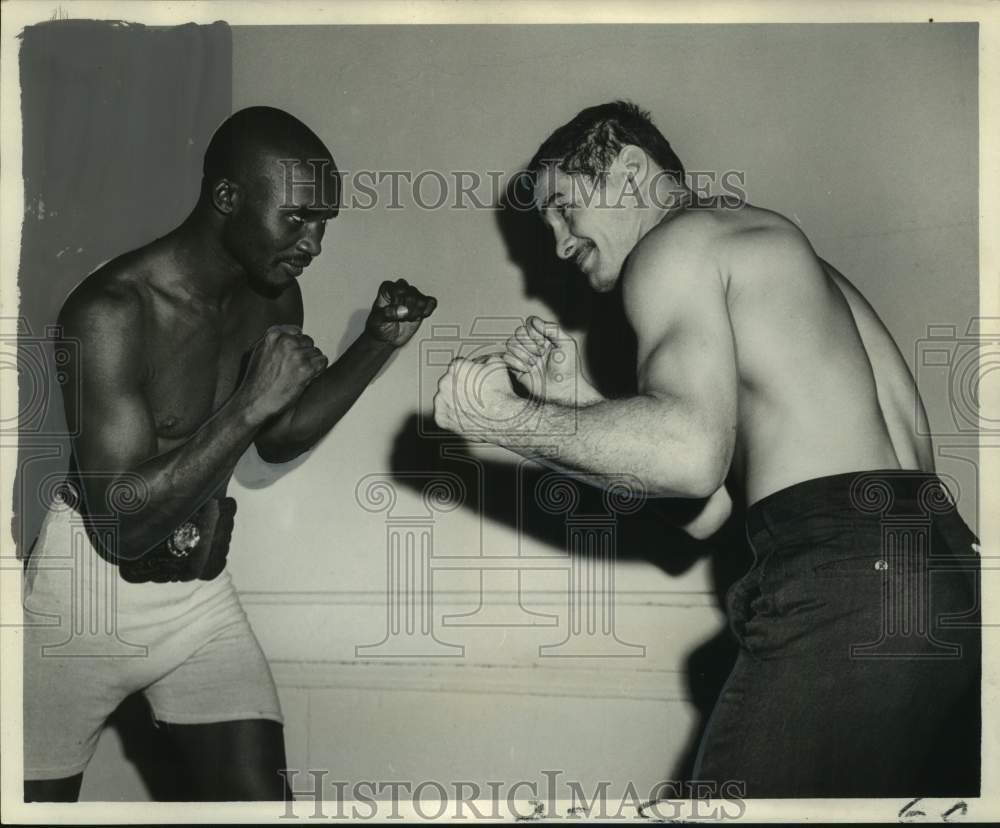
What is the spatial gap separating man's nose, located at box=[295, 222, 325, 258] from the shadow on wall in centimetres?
32

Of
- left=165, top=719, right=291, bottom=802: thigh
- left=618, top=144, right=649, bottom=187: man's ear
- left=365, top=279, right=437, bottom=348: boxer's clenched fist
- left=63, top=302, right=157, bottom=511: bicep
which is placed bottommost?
left=165, top=719, right=291, bottom=802: thigh

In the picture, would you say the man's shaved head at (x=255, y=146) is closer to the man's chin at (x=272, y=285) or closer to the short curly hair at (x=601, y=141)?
the man's chin at (x=272, y=285)

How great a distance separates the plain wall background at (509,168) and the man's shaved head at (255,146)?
0.08ft

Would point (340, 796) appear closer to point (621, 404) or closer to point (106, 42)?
point (621, 404)

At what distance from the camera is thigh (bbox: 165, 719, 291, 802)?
6.13 feet

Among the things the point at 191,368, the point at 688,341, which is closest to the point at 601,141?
the point at 688,341

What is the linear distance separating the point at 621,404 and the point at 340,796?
841 millimetres

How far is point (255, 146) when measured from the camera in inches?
75.3

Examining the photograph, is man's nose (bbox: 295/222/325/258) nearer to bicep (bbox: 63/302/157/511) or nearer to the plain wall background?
the plain wall background

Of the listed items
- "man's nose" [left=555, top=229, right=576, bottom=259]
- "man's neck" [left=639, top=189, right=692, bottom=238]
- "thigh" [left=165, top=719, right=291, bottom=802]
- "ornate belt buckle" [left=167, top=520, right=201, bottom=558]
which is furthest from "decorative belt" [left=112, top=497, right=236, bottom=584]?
"man's neck" [left=639, top=189, right=692, bottom=238]

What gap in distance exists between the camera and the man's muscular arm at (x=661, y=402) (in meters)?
1.59

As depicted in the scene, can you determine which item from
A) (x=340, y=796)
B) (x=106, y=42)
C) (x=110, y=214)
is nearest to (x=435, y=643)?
(x=340, y=796)

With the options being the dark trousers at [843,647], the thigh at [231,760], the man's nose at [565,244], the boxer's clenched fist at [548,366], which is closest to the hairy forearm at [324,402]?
the boxer's clenched fist at [548,366]

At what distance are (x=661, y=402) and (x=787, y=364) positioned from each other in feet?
0.74
